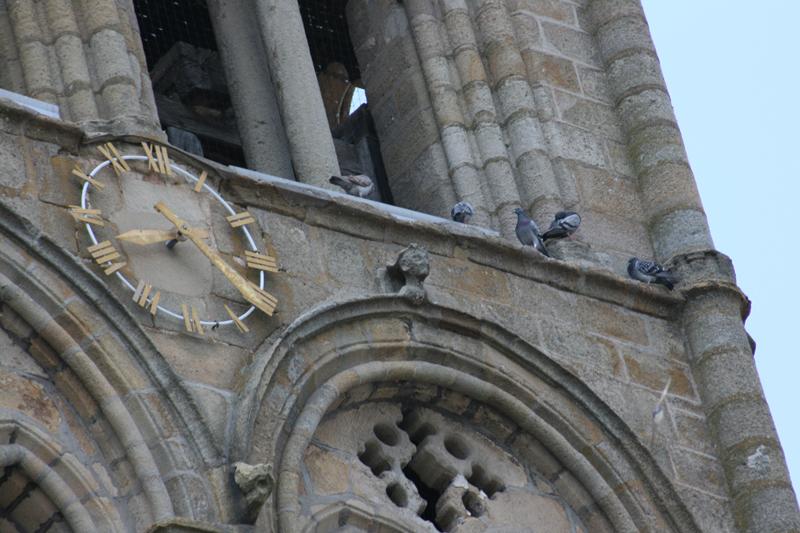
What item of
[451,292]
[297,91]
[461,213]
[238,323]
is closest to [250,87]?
[297,91]

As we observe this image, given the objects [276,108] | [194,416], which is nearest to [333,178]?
[276,108]

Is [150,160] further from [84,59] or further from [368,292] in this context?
[368,292]

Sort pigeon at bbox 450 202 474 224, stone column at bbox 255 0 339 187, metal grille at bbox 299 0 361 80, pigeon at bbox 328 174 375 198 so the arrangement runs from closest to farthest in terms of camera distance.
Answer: pigeon at bbox 328 174 375 198 → pigeon at bbox 450 202 474 224 → stone column at bbox 255 0 339 187 → metal grille at bbox 299 0 361 80

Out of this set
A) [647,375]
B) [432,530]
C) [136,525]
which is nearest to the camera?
[136,525]

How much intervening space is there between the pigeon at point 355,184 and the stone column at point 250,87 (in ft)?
→ 2.37

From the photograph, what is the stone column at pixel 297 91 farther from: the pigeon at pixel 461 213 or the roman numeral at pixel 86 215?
the roman numeral at pixel 86 215

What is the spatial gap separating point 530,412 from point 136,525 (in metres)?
2.95

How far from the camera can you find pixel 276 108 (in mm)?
21719

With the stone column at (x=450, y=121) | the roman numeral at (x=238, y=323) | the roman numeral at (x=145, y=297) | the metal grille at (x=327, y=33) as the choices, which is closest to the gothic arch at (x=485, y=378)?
the roman numeral at (x=238, y=323)

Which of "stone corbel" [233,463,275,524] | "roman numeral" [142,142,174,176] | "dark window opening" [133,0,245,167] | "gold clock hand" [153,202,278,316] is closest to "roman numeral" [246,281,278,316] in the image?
"gold clock hand" [153,202,278,316]

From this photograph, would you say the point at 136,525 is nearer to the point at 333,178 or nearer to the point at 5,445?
the point at 5,445

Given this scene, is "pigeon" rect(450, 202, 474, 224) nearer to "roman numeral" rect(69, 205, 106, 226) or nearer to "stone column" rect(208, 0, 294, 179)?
"stone column" rect(208, 0, 294, 179)

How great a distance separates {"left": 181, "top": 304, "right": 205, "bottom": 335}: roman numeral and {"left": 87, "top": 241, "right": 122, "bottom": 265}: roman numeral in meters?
0.42

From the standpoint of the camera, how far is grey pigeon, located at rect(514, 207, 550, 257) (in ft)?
67.8
